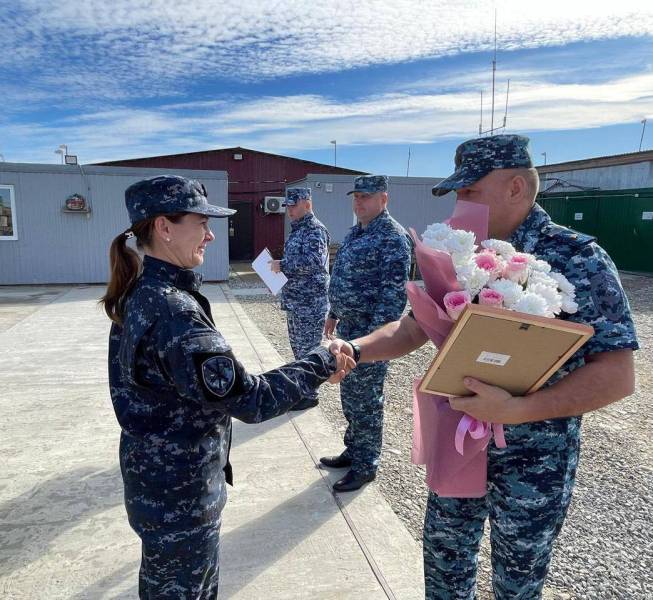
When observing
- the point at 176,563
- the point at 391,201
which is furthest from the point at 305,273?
the point at 391,201

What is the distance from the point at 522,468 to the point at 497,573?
41cm

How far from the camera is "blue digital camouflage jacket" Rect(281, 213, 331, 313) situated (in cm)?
478

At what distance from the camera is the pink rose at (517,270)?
1.43 meters

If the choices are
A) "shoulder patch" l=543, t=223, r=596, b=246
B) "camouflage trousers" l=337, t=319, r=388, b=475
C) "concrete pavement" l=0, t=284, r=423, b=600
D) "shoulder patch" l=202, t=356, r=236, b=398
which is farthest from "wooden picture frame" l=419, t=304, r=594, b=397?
"camouflage trousers" l=337, t=319, r=388, b=475

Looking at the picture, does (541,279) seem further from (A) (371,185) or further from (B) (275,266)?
(B) (275,266)

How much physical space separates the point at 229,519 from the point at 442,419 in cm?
184

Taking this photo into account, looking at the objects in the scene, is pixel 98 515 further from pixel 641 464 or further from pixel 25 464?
pixel 641 464

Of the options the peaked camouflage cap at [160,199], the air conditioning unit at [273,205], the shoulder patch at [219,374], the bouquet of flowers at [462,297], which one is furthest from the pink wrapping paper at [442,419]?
the air conditioning unit at [273,205]

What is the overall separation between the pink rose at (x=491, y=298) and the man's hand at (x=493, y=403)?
0.91 ft

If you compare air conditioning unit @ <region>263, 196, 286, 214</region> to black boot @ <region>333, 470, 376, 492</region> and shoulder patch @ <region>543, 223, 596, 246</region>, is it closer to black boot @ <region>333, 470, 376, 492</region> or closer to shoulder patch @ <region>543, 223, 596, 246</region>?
black boot @ <region>333, 470, 376, 492</region>

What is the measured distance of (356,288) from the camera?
351 centimetres

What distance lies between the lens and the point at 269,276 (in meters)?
5.15

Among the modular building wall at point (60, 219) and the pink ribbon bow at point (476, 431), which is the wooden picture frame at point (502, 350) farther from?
the modular building wall at point (60, 219)

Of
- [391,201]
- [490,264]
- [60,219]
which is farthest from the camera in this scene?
[391,201]
